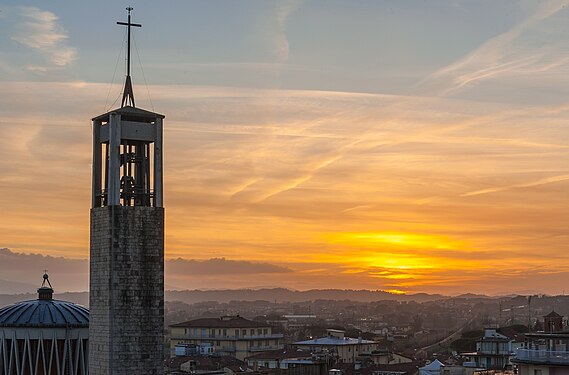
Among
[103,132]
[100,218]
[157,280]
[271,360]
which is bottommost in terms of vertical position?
[271,360]

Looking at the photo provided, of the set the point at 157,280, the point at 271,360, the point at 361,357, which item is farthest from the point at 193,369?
the point at 157,280

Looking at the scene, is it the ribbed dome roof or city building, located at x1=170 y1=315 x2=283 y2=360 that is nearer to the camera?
the ribbed dome roof

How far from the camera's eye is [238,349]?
134 m

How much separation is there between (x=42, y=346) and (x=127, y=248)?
11597mm

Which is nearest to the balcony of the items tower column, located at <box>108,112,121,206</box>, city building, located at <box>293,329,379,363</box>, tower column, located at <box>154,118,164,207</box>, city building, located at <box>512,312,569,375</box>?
city building, located at <box>512,312,569,375</box>

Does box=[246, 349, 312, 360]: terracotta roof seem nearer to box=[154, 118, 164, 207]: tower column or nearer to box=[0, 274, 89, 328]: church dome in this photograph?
box=[0, 274, 89, 328]: church dome

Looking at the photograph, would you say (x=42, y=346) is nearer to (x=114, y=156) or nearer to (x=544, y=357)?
(x=114, y=156)

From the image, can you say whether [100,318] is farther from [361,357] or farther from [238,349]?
[238,349]

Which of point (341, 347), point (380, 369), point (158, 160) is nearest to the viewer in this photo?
point (158, 160)

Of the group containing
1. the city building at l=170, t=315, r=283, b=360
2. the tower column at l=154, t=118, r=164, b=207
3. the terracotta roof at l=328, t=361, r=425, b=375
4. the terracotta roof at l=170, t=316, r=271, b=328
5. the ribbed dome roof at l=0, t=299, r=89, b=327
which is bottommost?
the terracotta roof at l=328, t=361, r=425, b=375

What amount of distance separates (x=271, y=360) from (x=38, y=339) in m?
51.5

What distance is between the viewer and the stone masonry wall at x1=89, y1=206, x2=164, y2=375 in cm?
5169

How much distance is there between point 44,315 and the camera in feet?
202

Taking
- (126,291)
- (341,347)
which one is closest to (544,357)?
(126,291)
